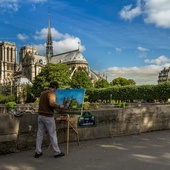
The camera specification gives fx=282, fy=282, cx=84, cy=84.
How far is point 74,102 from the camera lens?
8820 millimetres

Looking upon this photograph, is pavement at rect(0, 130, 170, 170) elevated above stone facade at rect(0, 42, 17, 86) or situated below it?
below

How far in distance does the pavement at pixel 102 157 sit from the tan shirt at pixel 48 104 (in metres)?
1.24

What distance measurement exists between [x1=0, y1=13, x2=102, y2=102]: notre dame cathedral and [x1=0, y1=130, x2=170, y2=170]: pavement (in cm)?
12719

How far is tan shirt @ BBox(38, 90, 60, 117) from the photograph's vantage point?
25.1 ft

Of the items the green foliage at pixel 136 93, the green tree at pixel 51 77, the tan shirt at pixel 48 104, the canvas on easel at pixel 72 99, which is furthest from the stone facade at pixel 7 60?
the tan shirt at pixel 48 104

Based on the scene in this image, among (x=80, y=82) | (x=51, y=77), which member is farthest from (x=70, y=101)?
(x=80, y=82)

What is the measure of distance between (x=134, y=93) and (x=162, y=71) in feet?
360

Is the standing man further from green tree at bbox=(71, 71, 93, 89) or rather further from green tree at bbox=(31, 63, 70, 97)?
green tree at bbox=(71, 71, 93, 89)

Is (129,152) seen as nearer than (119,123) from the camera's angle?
Yes

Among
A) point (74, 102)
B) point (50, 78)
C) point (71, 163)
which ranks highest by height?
point (50, 78)

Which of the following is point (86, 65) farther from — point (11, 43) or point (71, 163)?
point (71, 163)

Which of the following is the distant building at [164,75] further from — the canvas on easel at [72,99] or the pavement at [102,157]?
the canvas on easel at [72,99]

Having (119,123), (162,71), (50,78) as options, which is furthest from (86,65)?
(119,123)

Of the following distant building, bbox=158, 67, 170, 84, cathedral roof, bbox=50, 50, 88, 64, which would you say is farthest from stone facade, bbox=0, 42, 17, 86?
distant building, bbox=158, 67, 170, 84
